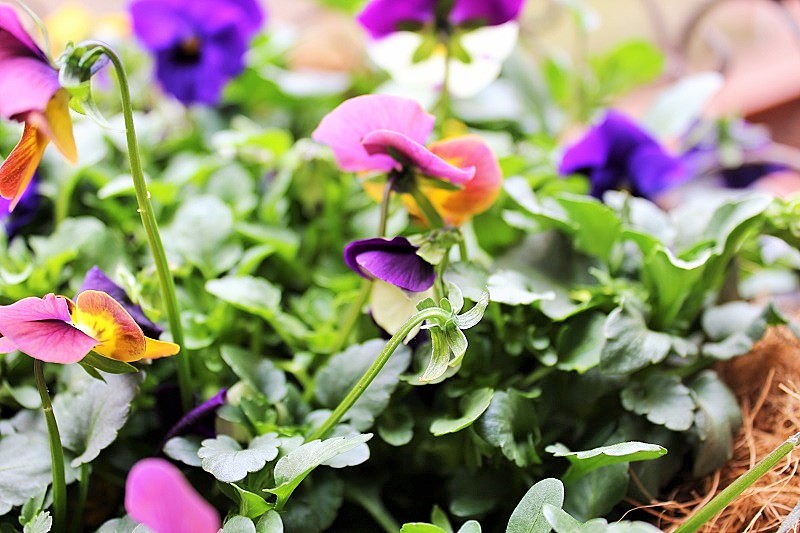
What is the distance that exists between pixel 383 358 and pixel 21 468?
0.23 m

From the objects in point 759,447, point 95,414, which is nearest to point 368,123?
point 95,414

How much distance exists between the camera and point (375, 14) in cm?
61

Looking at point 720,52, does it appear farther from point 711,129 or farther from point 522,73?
point 522,73

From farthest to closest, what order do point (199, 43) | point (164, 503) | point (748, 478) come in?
point (199, 43), point (748, 478), point (164, 503)

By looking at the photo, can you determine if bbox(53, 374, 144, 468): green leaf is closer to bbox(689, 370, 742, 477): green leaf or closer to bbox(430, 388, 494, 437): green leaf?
bbox(430, 388, 494, 437): green leaf

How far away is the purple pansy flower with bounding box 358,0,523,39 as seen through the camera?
1.97 feet

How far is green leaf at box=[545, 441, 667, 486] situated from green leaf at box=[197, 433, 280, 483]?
162mm

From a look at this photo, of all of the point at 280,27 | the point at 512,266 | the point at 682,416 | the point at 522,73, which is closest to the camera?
the point at 682,416

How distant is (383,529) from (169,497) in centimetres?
29

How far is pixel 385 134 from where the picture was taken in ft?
1.40

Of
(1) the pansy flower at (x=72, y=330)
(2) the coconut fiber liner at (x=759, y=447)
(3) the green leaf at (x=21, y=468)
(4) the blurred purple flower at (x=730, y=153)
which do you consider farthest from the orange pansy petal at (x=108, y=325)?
(4) the blurred purple flower at (x=730, y=153)

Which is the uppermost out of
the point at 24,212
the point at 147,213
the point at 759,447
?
the point at 147,213

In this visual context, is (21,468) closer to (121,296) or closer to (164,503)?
(121,296)

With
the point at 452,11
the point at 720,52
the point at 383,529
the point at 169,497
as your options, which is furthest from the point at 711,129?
the point at 169,497
